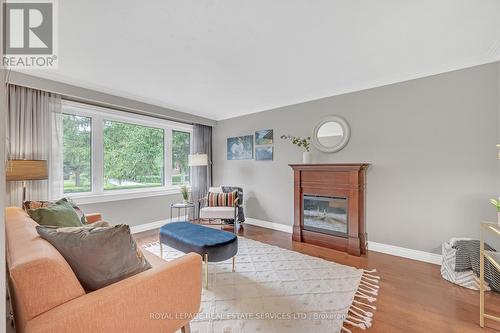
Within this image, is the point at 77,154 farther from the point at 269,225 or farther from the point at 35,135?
the point at 269,225

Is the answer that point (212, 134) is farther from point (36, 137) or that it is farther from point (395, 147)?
point (395, 147)

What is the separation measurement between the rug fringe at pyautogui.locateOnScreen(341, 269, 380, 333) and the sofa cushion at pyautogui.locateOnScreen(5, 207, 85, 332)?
181 cm

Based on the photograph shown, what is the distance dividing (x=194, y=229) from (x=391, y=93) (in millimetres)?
3174

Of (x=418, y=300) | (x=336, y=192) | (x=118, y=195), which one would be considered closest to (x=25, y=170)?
(x=118, y=195)

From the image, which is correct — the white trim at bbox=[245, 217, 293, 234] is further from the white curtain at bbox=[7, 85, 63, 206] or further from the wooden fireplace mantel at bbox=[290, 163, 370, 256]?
the white curtain at bbox=[7, 85, 63, 206]

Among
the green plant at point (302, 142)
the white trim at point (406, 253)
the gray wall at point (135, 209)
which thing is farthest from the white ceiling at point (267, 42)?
the white trim at point (406, 253)

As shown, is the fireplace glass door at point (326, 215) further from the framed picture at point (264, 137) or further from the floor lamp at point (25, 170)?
the floor lamp at point (25, 170)

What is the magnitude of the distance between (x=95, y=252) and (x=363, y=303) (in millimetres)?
2132

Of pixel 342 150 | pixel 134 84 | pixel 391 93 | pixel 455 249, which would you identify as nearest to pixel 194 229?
pixel 134 84

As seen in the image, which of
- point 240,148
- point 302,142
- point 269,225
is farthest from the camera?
point 240,148

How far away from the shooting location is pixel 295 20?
1.82 meters

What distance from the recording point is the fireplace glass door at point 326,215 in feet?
10.7

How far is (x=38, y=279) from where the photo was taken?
933 millimetres

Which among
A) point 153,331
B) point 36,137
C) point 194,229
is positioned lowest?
point 153,331
